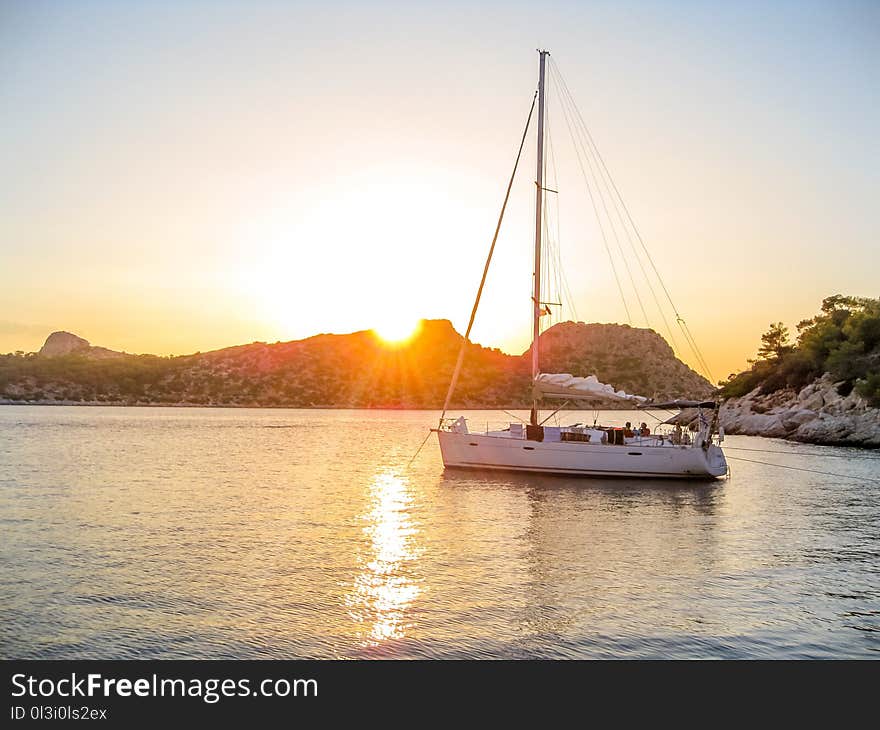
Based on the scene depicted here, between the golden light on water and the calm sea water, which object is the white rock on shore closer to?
the calm sea water

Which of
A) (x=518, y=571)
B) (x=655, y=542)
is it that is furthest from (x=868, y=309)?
(x=518, y=571)

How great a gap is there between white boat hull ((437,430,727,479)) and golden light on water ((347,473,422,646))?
817cm

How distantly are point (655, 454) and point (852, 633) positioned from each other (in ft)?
67.4

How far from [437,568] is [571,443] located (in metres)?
17.0

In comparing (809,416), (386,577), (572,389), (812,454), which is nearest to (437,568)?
(386,577)

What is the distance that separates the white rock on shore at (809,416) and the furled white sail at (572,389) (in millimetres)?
30150

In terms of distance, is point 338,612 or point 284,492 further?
point 284,492

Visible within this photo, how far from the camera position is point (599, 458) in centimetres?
3281

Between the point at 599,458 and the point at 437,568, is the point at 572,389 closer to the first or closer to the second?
the point at 599,458

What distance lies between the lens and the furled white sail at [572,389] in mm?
34250

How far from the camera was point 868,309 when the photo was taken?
74.5 metres

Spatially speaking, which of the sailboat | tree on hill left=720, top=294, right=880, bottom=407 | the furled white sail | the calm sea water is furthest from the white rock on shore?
the furled white sail

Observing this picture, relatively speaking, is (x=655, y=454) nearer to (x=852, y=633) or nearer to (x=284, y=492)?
(x=284, y=492)

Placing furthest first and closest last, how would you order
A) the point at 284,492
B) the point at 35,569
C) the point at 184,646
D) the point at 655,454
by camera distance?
the point at 655,454, the point at 284,492, the point at 35,569, the point at 184,646
